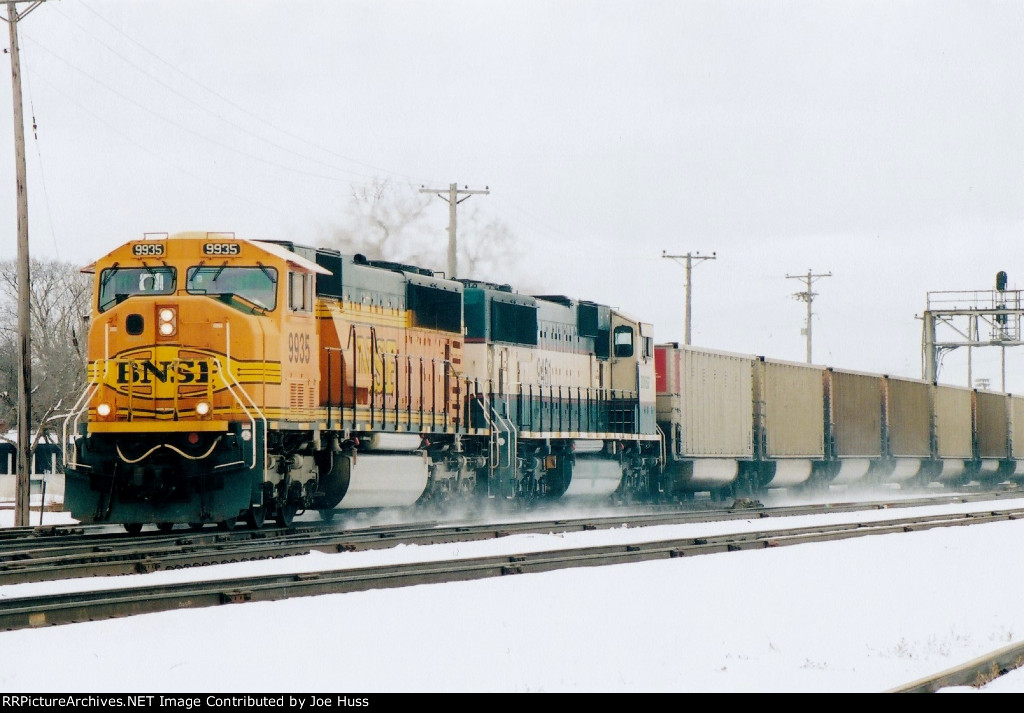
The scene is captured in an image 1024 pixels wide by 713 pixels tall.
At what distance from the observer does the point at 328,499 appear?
63.8 feet

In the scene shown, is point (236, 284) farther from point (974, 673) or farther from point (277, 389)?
point (974, 673)

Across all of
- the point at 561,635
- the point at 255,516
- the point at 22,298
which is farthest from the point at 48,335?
the point at 561,635

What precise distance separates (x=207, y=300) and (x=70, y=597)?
24.0 feet

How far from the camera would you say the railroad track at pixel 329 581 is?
32.2ft

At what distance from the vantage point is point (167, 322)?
17250 mm

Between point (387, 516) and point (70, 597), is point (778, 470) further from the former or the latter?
point (70, 597)

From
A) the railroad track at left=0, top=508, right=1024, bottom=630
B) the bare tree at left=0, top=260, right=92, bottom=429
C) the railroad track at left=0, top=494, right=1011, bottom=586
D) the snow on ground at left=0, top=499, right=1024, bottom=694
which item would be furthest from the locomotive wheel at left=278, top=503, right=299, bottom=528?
the bare tree at left=0, top=260, right=92, bottom=429

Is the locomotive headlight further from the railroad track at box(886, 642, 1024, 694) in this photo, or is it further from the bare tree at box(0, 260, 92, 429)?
the bare tree at box(0, 260, 92, 429)

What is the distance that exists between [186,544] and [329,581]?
486 centimetres

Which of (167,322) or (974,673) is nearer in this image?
(974,673)

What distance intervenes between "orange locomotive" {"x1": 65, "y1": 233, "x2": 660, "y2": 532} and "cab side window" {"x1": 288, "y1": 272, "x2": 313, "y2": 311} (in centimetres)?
2

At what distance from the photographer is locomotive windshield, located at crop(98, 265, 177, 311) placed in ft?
58.3

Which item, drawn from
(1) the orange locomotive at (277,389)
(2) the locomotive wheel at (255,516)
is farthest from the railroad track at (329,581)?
(2) the locomotive wheel at (255,516)

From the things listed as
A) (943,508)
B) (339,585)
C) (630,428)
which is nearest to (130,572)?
(339,585)
